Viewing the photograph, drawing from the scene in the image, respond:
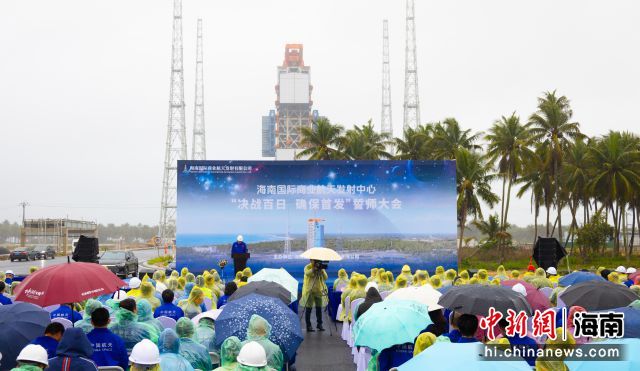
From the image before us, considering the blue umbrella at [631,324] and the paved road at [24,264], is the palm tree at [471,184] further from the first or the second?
the blue umbrella at [631,324]

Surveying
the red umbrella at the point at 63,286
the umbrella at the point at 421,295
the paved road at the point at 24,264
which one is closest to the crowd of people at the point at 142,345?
the red umbrella at the point at 63,286

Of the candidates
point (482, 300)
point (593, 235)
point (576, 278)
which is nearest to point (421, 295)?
point (482, 300)

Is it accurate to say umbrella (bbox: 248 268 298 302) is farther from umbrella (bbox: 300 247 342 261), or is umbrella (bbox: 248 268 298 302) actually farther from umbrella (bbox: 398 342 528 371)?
umbrella (bbox: 398 342 528 371)

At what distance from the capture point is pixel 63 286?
7.09 metres

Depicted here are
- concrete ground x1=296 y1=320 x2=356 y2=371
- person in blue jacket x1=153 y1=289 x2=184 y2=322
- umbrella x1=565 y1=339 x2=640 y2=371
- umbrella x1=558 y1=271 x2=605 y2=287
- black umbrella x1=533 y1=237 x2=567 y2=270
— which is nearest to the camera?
umbrella x1=565 y1=339 x2=640 y2=371

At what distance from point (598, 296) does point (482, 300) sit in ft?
7.22

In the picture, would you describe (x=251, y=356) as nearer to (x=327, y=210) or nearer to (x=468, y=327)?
(x=468, y=327)

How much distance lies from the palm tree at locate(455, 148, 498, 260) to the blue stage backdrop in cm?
1616

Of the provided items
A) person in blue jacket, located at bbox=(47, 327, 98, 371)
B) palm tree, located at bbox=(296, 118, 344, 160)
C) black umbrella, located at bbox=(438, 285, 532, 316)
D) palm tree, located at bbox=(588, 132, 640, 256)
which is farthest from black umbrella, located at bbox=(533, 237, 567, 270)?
palm tree, located at bbox=(588, 132, 640, 256)

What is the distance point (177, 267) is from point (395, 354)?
16.7 meters

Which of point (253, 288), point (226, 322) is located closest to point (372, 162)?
point (253, 288)

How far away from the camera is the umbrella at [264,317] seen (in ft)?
20.9

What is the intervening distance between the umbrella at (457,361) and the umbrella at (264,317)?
7.94ft

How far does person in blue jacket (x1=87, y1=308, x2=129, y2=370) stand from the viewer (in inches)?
219
